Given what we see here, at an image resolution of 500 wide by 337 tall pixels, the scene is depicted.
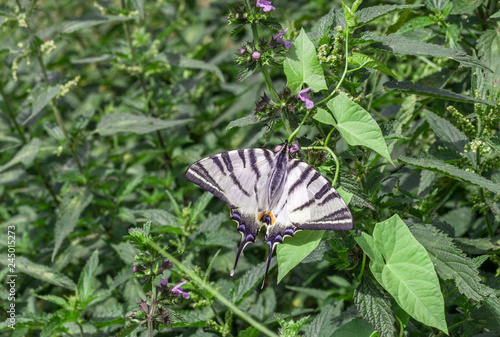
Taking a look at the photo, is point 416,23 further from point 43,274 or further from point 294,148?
point 43,274

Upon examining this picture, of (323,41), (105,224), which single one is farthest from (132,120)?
(323,41)

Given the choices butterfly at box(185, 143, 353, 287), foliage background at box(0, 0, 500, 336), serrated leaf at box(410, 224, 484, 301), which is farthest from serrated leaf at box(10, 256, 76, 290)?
serrated leaf at box(410, 224, 484, 301)

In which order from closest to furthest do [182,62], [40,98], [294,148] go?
[294,148], [40,98], [182,62]

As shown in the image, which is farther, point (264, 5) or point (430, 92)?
point (430, 92)

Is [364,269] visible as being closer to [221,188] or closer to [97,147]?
[221,188]

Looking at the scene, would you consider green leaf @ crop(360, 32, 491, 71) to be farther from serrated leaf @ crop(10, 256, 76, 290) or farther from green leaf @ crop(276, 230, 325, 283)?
serrated leaf @ crop(10, 256, 76, 290)

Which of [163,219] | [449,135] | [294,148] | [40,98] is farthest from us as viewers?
[40,98]

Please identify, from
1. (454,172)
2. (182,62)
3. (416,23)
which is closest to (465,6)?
(416,23)
